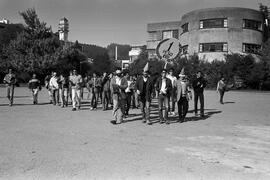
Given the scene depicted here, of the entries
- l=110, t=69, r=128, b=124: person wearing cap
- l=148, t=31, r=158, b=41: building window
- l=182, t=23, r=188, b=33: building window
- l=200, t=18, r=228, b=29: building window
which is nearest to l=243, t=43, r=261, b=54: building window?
l=200, t=18, r=228, b=29: building window

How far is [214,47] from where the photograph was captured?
139 ft

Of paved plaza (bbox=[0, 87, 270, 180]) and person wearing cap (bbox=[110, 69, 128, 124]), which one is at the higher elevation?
person wearing cap (bbox=[110, 69, 128, 124])

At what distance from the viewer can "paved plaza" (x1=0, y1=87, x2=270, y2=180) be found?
509 centimetres

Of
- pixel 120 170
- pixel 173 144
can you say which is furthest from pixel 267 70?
pixel 120 170

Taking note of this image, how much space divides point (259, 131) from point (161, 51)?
3.99 metres

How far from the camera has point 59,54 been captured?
43406 mm

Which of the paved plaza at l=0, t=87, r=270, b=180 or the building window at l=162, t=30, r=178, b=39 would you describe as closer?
the paved plaza at l=0, t=87, r=270, b=180

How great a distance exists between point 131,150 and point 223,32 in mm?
38169

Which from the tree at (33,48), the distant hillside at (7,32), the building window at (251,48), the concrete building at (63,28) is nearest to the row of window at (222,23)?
the building window at (251,48)

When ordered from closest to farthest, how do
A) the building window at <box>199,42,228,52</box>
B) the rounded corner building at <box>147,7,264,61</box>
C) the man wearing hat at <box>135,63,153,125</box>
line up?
the man wearing hat at <box>135,63,153,125</box> < the rounded corner building at <box>147,7,264,61</box> < the building window at <box>199,42,228,52</box>

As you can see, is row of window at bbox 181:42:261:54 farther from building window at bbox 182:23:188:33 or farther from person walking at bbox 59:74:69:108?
person walking at bbox 59:74:69:108

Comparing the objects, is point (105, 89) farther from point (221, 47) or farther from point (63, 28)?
point (63, 28)

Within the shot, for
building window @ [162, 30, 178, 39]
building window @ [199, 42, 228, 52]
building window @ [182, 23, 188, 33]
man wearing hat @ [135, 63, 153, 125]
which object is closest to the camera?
man wearing hat @ [135, 63, 153, 125]

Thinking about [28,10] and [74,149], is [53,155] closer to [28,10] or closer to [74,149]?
[74,149]
